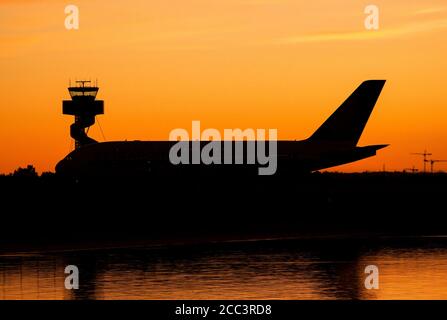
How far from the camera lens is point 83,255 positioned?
36719 millimetres

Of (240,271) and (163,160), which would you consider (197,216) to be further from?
(163,160)

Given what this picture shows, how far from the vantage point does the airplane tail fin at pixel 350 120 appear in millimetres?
110000

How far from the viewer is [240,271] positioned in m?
31.3

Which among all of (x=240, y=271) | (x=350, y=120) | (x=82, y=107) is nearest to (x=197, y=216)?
(x=240, y=271)

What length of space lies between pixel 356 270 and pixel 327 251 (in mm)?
6271

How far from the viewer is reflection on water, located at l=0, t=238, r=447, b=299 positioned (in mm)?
26688

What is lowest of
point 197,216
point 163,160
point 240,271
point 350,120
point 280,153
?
point 240,271

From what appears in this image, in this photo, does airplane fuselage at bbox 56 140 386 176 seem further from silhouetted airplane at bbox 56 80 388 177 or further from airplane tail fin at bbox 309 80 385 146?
airplane tail fin at bbox 309 80 385 146

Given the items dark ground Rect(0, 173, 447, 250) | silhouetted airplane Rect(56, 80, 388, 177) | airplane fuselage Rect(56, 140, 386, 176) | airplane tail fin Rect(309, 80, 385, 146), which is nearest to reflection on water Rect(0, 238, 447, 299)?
dark ground Rect(0, 173, 447, 250)

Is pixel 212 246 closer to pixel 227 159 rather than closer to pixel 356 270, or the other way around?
pixel 356 270

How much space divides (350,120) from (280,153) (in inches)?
328

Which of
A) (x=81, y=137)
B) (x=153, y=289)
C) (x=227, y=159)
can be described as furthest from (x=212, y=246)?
(x=81, y=137)

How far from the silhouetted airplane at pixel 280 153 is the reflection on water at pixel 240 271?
218ft
